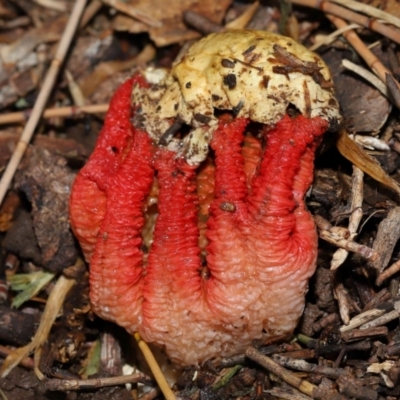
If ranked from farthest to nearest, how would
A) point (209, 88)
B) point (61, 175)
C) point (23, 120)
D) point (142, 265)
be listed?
point (23, 120) → point (61, 175) → point (142, 265) → point (209, 88)

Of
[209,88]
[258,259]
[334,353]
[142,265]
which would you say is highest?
[209,88]

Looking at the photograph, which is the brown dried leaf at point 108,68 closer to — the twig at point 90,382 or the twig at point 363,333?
the twig at point 90,382

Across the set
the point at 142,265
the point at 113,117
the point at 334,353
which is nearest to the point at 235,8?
the point at 113,117

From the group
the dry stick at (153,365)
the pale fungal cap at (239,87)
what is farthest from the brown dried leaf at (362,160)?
the dry stick at (153,365)

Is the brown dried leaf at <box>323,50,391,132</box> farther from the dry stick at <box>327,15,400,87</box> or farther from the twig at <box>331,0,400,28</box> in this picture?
the twig at <box>331,0,400,28</box>

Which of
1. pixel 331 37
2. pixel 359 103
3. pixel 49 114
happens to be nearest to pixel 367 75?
pixel 359 103

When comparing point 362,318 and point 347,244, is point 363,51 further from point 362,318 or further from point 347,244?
point 362,318

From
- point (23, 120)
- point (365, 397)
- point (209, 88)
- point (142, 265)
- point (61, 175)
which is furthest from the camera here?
point (23, 120)

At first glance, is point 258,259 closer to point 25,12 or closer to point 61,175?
point 61,175
